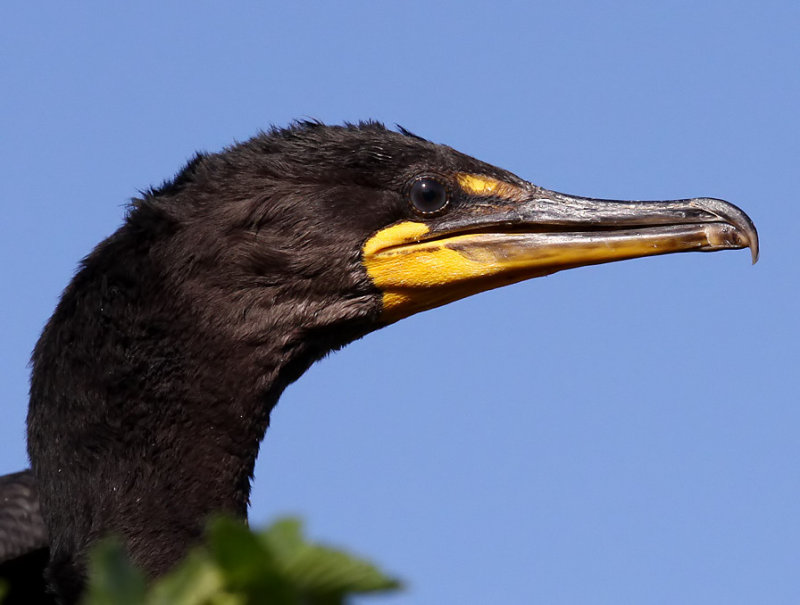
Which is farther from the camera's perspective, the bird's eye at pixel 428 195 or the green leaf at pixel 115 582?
the bird's eye at pixel 428 195

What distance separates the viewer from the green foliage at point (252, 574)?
0.96 meters

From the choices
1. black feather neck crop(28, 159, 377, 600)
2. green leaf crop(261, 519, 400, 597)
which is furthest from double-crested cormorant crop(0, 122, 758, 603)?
green leaf crop(261, 519, 400, 597)

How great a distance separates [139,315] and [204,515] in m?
0.96

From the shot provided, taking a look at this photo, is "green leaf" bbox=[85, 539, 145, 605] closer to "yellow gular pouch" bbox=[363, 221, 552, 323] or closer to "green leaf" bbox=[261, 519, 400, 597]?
"green leaf" bbox=[261, 519, 400, 597]

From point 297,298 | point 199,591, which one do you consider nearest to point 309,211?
point 297,298

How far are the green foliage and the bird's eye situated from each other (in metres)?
5.57

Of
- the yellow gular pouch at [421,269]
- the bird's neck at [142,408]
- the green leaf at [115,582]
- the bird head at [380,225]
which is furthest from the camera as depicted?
the yellow gular pouch at [421,269]

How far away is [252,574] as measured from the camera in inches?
39.5

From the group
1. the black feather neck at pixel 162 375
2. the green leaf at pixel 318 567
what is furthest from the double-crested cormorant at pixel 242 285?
the green leaf at pixel 318 567

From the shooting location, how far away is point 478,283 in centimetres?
684

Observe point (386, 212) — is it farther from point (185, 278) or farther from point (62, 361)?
point (62, 361)

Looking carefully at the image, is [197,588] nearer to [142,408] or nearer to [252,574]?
[252,574]

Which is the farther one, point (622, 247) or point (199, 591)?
point (622, 247)

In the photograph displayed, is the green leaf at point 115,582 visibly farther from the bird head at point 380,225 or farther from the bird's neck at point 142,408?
the bird head at point 380,225
